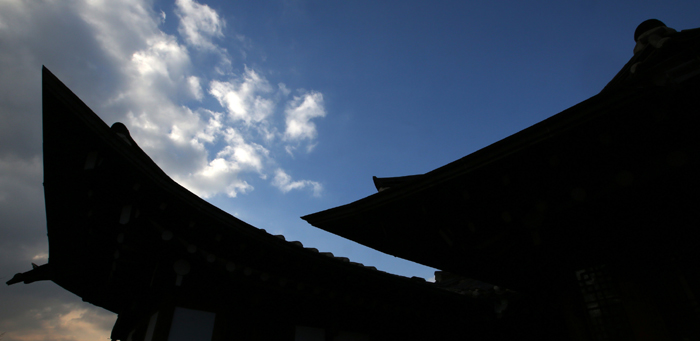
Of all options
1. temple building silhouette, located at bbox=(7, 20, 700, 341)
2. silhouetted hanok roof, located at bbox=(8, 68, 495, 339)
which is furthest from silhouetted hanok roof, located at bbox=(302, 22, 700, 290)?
silhouetted hanok roof, located at bbox=(8, 68, 495, 339)

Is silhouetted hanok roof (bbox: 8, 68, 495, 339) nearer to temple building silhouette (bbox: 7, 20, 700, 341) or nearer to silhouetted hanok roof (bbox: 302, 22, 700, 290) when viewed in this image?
temple building silhouette (bbox: 7, 20, 700, 341)

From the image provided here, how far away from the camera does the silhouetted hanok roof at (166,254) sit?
3264 mm

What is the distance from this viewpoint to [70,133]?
10.3ft

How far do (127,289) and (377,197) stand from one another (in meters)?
5.24

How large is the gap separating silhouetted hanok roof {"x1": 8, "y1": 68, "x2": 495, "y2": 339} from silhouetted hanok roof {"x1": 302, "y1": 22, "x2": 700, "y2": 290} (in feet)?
4.30

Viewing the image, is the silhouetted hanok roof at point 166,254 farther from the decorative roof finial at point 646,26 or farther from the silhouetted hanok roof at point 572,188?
the decorative roof finial at point 646,26

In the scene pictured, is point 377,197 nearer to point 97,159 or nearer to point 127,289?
point 97,159

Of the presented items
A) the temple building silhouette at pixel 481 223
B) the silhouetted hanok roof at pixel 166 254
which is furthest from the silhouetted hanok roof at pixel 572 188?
the silhouetted hanok roof at pixel 166 254

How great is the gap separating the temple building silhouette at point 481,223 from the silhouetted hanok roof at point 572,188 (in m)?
0.01

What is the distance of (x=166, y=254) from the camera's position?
405cm

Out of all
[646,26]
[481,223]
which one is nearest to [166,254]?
[481,223]

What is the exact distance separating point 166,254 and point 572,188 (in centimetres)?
447

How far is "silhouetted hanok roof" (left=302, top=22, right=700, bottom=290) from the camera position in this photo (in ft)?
8.48

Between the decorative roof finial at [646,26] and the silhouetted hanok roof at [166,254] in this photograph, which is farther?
the decorative roof finial at [646,26]
